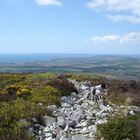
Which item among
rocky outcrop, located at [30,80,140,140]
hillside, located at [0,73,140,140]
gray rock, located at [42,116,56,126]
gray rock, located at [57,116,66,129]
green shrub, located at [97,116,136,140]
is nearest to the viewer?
green shrub, located at [97,116,136,140]

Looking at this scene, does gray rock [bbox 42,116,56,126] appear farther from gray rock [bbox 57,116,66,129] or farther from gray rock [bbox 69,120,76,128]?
gray rock [bbox 69,120,76,128]

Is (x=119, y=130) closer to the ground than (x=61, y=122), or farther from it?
farther from it

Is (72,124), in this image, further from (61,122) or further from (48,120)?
(48,120)

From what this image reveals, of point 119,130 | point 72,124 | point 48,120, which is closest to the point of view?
point 119,130

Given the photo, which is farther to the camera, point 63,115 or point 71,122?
point 63,115

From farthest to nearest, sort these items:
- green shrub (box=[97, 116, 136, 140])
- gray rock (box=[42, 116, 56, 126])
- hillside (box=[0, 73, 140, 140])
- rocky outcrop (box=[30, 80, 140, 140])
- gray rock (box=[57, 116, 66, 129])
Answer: gray rock (box=[42, 116, 56, 126]), gray rock (box=[57, 116, 66, 129]), rocky outcrop (box=[30, 80, 140, 140]), hillside (box=[0, 73, 140, 140]), green shrub (box=[97, 116, 136, 140])

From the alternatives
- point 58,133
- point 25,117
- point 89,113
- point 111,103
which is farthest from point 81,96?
point 58,133

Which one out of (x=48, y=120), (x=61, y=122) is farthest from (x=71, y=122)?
(x=48, y=120)

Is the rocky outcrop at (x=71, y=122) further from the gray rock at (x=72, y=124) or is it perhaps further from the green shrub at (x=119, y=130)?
the green shrub at (x=119, y=130)

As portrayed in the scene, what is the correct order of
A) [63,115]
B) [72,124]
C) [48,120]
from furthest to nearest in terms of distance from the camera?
[63,115]
[48,120]
[72,124]

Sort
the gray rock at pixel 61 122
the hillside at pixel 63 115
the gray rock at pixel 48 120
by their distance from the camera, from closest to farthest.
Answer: the hillside at pixel 63 115, the gray rock at pixel 61 122, the gray rock at pixel 48 120

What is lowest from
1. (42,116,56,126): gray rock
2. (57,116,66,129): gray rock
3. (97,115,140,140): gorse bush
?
(42,116,56,126): gray rock

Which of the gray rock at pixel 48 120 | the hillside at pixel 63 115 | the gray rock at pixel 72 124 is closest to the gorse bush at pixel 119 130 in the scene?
the hillside at pixel 63 115

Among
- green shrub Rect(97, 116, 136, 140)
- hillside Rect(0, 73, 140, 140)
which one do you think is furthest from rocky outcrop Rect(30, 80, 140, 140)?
green shrub Rect(97, 116, 136, 140)
